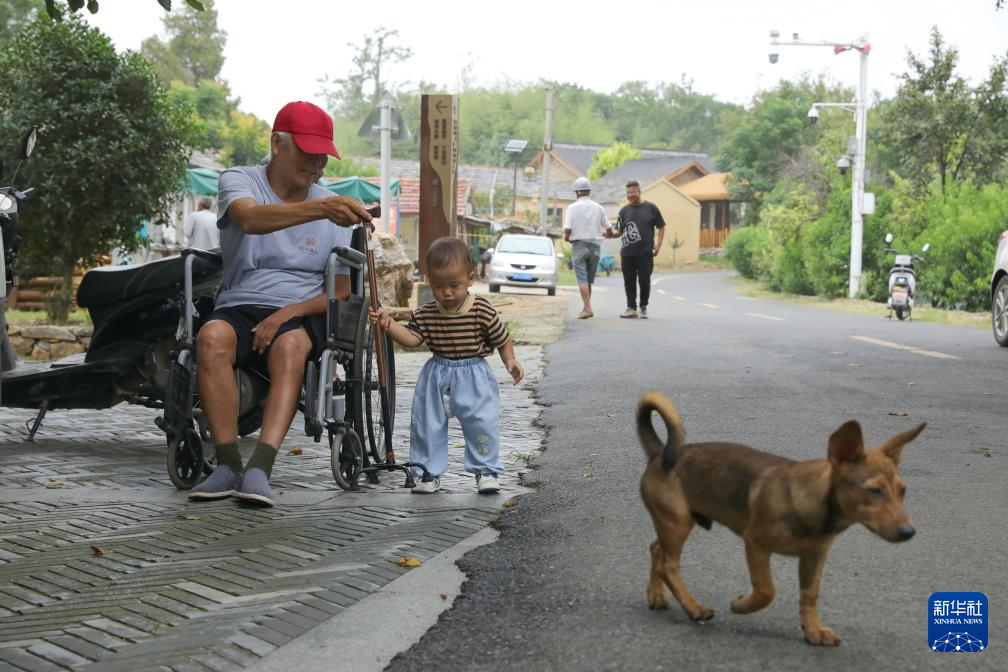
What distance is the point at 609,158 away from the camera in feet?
357

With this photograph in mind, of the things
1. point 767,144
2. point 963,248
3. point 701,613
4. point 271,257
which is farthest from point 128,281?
point 767,144

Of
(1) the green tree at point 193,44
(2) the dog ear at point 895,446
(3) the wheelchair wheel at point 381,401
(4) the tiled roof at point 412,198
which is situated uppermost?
(1) the green tree at point 193,44

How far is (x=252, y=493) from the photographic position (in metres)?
5.00

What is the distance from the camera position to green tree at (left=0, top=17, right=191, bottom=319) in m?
13.1

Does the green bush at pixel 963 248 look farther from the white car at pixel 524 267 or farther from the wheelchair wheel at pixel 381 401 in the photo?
the wheelchair wheel at pixel 381 401

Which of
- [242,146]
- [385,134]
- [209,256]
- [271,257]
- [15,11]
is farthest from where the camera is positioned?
[242,146]

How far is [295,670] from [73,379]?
12.9 ft

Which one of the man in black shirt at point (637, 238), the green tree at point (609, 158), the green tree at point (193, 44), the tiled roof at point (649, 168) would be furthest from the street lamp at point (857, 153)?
the green tree at point (609, 158)

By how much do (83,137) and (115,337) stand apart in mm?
7551

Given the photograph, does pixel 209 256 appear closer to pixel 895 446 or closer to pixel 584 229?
pixel 895 446

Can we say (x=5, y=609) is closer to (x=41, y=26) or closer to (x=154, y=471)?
(x=154, y=471)

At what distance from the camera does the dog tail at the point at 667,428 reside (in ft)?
10.8

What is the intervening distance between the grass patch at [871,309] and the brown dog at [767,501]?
18.2 m

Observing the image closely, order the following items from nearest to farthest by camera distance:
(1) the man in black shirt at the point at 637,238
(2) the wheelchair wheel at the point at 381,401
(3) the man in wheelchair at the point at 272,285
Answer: (3) the man in wheelchair at the point at 272,285 → (2) the wheelchair wheel at the point at 381,401 → (1) the man in black shirt at the point at 637,238
